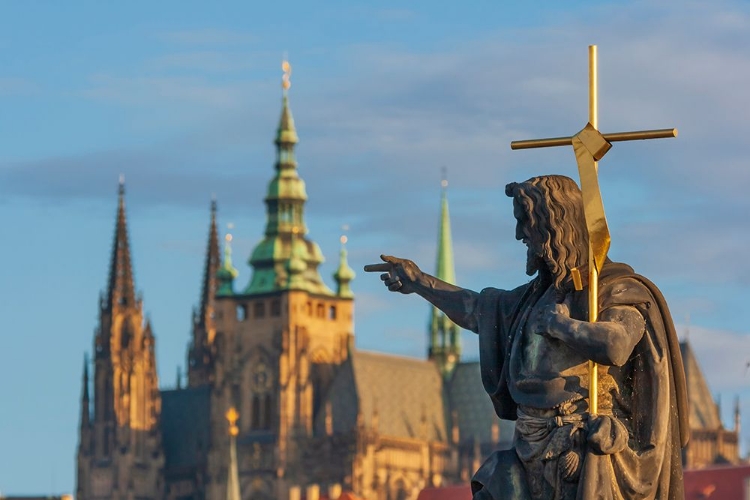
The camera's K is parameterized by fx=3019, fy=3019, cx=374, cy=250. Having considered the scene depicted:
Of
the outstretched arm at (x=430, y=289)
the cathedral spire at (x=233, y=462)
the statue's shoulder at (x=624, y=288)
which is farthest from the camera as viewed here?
the cathedral spire at (x=233, y=462)

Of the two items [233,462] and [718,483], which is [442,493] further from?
[233,462]

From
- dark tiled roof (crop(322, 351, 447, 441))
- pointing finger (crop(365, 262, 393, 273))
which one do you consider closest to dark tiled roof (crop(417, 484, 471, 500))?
dark tiled roof (crop(322, 351, 447, 441))

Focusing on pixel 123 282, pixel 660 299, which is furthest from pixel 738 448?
pixel 660 299

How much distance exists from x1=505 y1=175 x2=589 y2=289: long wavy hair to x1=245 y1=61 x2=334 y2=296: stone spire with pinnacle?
14913cm

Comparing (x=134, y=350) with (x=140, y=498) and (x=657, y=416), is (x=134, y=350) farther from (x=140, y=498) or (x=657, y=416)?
(x=657, y=416)

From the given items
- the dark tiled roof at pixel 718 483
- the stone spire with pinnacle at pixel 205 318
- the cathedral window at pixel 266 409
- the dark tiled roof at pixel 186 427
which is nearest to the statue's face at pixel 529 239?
the dark tiled roof at pixel 718 483

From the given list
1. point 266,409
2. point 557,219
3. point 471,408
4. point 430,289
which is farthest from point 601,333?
point 471,408

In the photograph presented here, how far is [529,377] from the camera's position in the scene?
11094mm

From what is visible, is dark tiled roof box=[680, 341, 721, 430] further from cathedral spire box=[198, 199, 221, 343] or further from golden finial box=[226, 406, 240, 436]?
cathedral spire box=[198, 199, 221, 343]

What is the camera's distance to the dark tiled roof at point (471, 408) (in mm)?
164250

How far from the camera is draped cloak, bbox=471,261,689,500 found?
35.9 feet

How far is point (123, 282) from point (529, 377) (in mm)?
157461

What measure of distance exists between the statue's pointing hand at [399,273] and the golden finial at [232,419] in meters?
143

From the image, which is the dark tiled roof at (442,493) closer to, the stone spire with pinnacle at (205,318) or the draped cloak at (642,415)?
the stone spire with pinnacle at (205,318)
